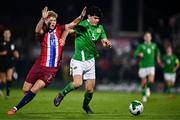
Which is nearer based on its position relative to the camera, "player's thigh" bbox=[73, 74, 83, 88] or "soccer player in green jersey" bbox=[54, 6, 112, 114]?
"player's thigh" bbox=[73, 74, 83, 88]

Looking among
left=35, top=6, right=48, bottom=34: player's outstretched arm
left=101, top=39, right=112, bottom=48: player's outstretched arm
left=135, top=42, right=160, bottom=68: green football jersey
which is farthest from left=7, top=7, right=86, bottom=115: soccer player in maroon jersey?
left=135, top=42, right=160, bottom=68: green football jersey

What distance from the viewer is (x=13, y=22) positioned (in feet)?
118

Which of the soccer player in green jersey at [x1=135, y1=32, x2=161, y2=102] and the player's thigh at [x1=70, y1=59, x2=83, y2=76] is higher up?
the player's thigh at [x1=70, y1=59, x2=83, y2=76]

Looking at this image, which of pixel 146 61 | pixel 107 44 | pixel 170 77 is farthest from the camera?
pixel 170 77

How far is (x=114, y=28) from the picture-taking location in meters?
35.5

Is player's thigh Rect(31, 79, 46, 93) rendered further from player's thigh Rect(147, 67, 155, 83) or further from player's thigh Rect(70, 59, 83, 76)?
player's thigh Rect(147, 67, 155, 83)

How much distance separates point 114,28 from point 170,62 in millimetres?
8272

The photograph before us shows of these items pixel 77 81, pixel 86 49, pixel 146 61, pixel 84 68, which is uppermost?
pixel 86 49

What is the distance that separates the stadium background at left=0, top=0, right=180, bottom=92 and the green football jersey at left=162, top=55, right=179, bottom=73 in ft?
7.71

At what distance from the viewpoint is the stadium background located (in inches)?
1204

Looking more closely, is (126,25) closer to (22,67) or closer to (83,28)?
(22,67)

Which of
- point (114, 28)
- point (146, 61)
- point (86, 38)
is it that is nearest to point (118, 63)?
point (114, 28)

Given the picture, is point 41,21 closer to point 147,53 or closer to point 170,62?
point 147,53

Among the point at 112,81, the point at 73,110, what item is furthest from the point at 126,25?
the point at 73,110
